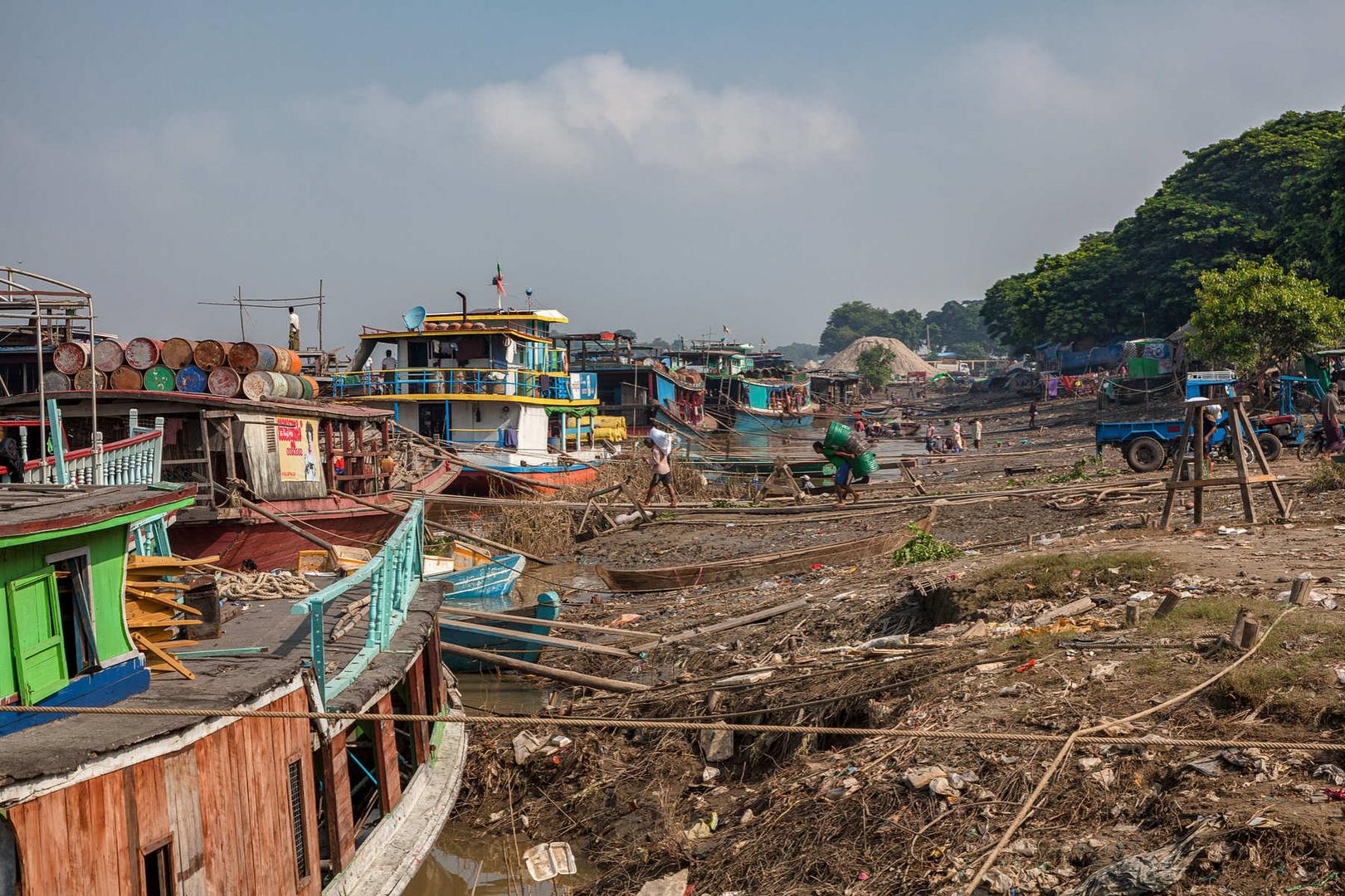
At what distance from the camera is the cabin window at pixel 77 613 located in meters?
4.86

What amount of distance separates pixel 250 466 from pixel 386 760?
899 centimetres

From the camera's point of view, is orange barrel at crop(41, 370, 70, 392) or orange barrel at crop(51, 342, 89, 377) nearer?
orange barrel at crop(41, 370, 70, 392)

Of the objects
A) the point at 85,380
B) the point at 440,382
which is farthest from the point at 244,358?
the point at 440,382

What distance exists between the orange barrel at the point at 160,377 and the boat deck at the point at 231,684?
25.7 ft

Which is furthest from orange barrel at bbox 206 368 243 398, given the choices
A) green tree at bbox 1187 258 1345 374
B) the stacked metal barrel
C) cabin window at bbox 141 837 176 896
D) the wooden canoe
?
green tree at bbox 1187 258 1345 374

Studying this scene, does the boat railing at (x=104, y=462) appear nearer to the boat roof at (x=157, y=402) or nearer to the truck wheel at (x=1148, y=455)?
the boat roof at (x=157, y=402)

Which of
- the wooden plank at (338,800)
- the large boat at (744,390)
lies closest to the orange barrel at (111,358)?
the wooden plank at (338,800)

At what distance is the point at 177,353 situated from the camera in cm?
1483

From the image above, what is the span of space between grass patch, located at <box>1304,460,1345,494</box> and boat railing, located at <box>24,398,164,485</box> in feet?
48.0

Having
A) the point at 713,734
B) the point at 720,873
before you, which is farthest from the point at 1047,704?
the point at 713,734

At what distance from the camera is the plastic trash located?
7.48 m

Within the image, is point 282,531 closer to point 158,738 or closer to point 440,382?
point 440,382

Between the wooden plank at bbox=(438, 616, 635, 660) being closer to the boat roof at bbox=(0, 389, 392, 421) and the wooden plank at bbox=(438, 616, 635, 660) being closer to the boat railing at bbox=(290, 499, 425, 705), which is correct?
the boat railing at bbox=(290, 499, 425, 705)

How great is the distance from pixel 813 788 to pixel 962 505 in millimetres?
13704
